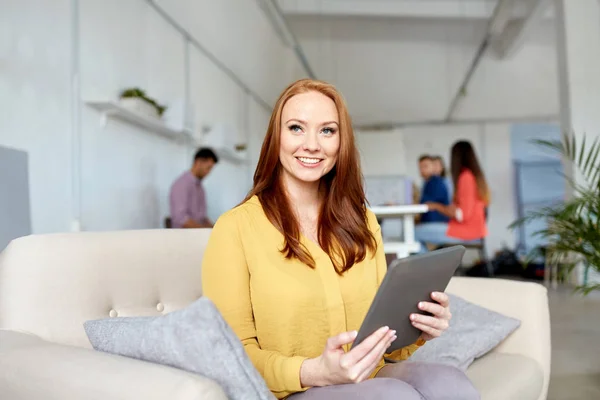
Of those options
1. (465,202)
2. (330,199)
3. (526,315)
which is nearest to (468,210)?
(465,202)

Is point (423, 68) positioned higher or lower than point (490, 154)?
higher

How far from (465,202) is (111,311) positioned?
4227 millimetres

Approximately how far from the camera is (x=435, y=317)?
1.24 meters

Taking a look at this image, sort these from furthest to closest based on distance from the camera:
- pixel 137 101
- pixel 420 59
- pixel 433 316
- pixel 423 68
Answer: pixel 423 68, pixel 420 59, pixel 137 101, pixel 433 316

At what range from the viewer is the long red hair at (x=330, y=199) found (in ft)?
4.41

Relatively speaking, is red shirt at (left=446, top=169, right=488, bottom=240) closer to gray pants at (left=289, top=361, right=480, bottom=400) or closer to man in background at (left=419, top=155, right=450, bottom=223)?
man in background at (left=419, top=155, right=450, bottom=223)

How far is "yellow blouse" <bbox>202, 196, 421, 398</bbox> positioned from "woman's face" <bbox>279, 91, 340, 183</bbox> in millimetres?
165

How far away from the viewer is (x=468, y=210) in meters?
5.23

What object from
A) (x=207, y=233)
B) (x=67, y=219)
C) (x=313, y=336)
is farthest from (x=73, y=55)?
(x=313, y=336)

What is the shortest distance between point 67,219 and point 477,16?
23.5 feet

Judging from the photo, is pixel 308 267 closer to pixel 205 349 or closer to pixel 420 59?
pixel 205 349

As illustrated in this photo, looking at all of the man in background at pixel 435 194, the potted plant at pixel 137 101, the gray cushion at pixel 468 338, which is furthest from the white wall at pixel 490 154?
the gray cushion at pixel 468 338

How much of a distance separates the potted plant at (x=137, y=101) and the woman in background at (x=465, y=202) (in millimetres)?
2641

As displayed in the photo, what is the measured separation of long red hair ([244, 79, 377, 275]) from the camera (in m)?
1.34
